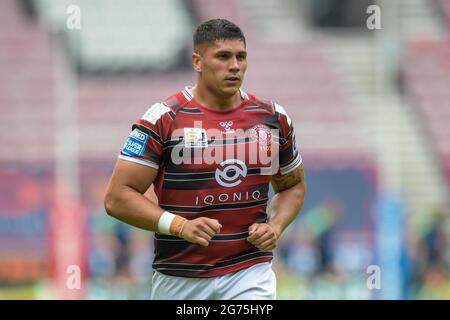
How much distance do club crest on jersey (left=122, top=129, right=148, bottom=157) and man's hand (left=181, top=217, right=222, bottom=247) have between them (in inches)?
17.2

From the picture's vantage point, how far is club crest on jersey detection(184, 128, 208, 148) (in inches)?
201

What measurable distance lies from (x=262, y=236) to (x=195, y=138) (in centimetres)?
56

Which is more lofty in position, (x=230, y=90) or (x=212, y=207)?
(x=230, y=90)

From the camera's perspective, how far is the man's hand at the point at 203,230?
16.1ft

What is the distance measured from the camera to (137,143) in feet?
16.6

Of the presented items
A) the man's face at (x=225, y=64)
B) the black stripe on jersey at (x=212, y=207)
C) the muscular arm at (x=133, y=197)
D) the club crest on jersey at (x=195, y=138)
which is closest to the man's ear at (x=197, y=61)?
the man's face at (x=225, y=64)

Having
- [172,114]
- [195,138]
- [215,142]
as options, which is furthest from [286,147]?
[172,114]

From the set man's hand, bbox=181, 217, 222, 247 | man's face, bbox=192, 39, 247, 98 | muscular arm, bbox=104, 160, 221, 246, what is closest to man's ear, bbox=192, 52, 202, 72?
man's face, bbox=192, 39, 247, 98

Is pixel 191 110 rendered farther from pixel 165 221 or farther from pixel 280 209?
pixel 280 209

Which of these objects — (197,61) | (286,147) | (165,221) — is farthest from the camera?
(286,147)

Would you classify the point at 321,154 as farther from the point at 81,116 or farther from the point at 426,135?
the point at 81,116

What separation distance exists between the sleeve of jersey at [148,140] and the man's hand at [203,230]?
14.8 inches

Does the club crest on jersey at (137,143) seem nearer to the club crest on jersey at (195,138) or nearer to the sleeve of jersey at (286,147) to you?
the club crest on jersey at (195,138)

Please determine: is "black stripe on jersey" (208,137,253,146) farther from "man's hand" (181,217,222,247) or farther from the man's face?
"man's hand" (181,217,222,247)
